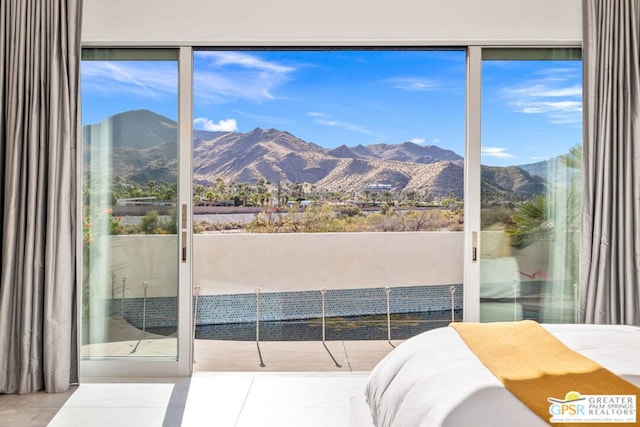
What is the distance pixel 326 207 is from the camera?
17.6 feet

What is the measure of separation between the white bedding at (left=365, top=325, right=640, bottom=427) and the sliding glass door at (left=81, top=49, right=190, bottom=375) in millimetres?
1808

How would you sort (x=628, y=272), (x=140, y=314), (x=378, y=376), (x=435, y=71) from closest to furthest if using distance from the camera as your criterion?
(x=378, y=376)
(x=628, y=272)
(x=140, y=314)
(x=435, y=71)

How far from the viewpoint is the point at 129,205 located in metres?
3.55

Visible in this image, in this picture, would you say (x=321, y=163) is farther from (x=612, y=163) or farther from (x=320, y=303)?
(x=612, y=163)

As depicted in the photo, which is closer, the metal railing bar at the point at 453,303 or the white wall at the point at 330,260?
the metal railing bar at the point at 453,303

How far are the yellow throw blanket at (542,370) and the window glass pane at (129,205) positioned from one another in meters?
2.19

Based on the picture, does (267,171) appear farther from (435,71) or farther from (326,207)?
(435,71)

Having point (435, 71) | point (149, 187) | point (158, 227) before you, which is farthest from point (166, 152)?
point (435, 71)

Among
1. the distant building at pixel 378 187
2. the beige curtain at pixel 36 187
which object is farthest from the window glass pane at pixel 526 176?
the beige curtain at pixel 36 187

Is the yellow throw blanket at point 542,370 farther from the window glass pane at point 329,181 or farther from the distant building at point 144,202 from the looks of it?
the window glass pane at point 329,181

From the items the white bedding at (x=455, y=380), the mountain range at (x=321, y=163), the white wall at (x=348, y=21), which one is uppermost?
the white wall at (x=348, y=21)

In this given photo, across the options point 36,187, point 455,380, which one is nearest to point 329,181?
point 36,187

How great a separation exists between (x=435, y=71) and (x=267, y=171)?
1.99 m

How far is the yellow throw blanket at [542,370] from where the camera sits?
149 centimetres
